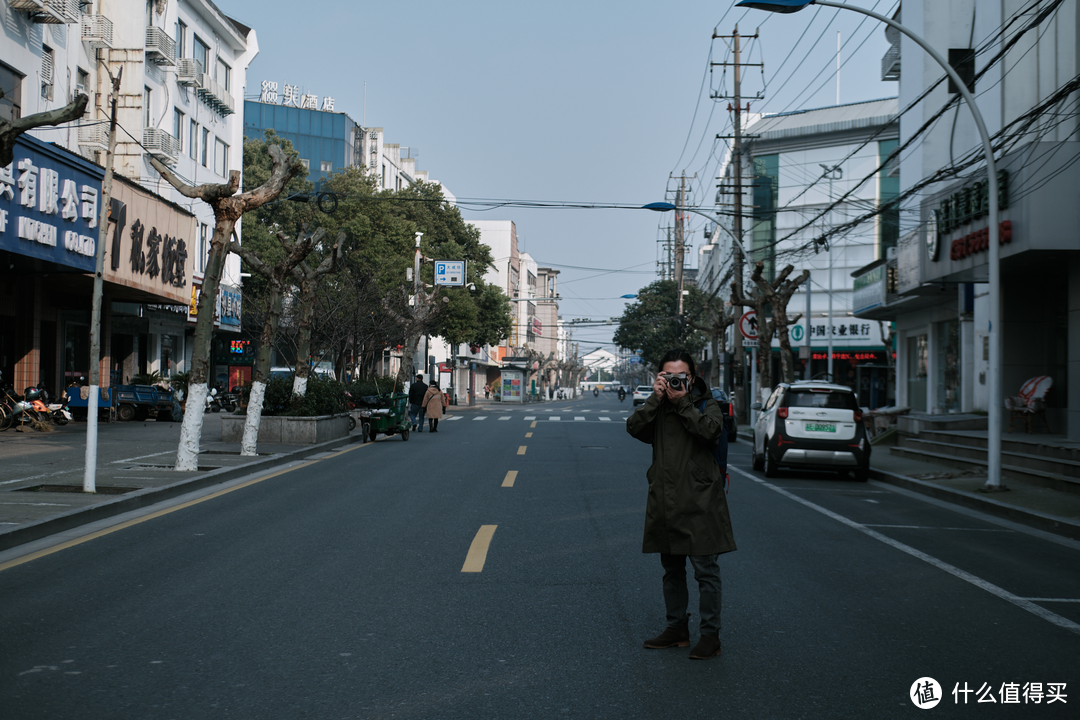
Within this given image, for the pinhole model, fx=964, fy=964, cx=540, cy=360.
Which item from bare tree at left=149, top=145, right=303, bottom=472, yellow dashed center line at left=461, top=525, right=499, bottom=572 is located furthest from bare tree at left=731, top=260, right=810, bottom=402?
yellow dashed center line at left=461, top=525, right=499, bottom=572

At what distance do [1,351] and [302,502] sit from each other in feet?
56.3

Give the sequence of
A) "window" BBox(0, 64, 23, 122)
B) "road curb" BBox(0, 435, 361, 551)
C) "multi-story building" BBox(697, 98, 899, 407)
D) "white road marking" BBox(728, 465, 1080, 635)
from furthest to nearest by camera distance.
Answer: "multi-story building" BBox(697, 98, 899, 407) < "window" BBox(0, 64, 23, 122) < "road curb" BBox(0, 435, 361, 551) < "white road marking" BBox(728, 465, 1080, 635)

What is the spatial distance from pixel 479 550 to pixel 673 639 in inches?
134

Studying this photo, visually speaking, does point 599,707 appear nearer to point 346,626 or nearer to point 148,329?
point 346,626

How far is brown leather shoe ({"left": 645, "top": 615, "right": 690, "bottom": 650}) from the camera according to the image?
5.52 m

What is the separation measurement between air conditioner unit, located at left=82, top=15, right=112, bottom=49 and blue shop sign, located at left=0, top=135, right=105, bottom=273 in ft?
25.4

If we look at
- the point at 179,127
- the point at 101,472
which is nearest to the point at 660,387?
the point at 101,472

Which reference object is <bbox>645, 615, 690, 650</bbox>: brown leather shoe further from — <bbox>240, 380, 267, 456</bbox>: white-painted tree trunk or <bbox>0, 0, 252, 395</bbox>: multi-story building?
<bbox>0, 0, 252, 395</bbox>: multi-story building

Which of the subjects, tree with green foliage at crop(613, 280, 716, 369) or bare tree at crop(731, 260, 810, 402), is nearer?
bare tree at crop(731, 260, 810, 402)

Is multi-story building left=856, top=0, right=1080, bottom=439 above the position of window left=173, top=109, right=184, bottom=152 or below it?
below

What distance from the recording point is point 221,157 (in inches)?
1575

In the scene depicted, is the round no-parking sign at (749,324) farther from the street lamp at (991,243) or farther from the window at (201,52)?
the window at (201,52)

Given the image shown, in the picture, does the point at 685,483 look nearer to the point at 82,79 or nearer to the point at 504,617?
the point at 504,617

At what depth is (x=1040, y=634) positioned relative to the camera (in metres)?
6.12
